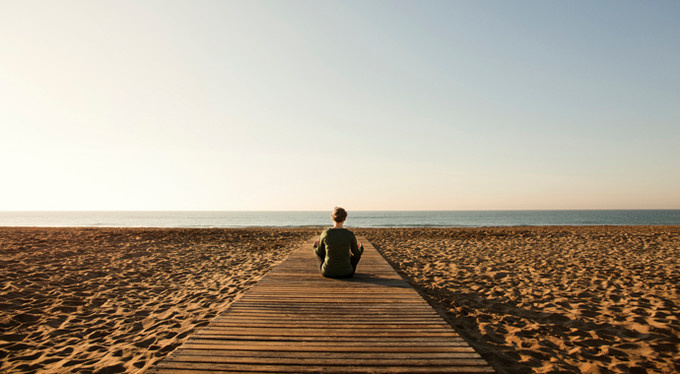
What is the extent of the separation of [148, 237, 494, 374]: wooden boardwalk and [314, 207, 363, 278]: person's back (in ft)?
2.56

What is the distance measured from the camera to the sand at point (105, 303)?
401 cm

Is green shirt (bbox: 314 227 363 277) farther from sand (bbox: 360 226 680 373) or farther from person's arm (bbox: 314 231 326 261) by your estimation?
sand (bbox: 360 226 680 373)

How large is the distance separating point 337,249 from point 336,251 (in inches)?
2.4

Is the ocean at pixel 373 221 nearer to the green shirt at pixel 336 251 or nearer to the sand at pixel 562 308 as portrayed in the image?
the sand at pixel 562 308

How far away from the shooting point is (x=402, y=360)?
108 inches

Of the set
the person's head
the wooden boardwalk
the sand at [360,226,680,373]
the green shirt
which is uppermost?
the person's head

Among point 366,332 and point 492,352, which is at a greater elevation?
point 366,332

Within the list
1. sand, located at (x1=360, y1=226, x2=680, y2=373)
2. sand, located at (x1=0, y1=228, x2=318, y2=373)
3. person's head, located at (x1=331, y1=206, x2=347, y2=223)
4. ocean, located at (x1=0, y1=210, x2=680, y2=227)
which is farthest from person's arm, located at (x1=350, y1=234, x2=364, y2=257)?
ocean, located at (x1=0, y1=210, x2=680, y2=227)

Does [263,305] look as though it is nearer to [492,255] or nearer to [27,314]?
[27,314]

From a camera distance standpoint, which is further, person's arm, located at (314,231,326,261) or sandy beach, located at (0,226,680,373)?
person's arm, located at (314,231,326,261)

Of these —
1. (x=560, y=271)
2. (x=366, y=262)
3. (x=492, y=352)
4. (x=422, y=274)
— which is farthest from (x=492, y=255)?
(x=492, y=352)

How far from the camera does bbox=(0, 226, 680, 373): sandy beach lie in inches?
155

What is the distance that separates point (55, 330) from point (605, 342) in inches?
336

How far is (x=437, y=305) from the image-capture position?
6.00 metres
